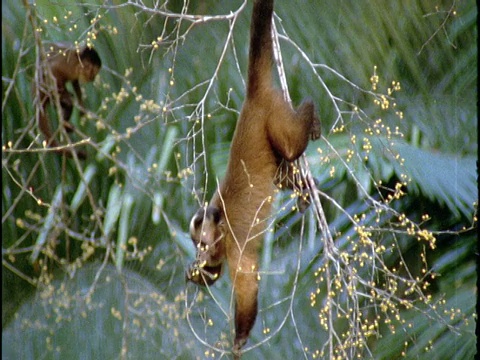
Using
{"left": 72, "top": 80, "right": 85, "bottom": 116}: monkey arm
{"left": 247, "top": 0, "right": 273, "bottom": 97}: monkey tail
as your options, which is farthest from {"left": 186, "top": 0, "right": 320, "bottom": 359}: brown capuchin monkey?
{"left": 72, "top": 80, "right": 85, "bottom": 116}: monkey arm

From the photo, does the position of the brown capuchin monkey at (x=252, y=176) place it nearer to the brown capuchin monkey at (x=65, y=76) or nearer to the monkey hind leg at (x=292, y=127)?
the monkey hind leg at (x=292, y=127)

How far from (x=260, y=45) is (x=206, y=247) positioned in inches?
26.4

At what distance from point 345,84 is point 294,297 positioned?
2.48 feet

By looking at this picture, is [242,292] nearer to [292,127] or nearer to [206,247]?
[206,247]

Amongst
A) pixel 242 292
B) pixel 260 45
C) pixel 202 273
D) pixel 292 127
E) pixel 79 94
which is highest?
pixel 79 94

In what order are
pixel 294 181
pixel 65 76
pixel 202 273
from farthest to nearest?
pixel 294 181 < pixel 202 273 < pixel 65 76

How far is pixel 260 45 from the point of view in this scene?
2602 mm

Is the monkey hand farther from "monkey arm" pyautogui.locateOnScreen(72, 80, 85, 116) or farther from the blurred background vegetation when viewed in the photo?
"monkey arm" pyautogui.locateOnScreen(72, 80, 85, 116)

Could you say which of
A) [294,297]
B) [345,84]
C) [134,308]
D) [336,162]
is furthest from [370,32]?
[134,308]

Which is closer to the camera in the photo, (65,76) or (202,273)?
(65,76)

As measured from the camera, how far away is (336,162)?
2.77m

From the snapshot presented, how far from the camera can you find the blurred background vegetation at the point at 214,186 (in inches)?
91.8

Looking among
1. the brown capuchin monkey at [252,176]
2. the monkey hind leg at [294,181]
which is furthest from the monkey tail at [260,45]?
the monkey hind leg at [294,181]

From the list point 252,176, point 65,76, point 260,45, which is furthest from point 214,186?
point 65,76
